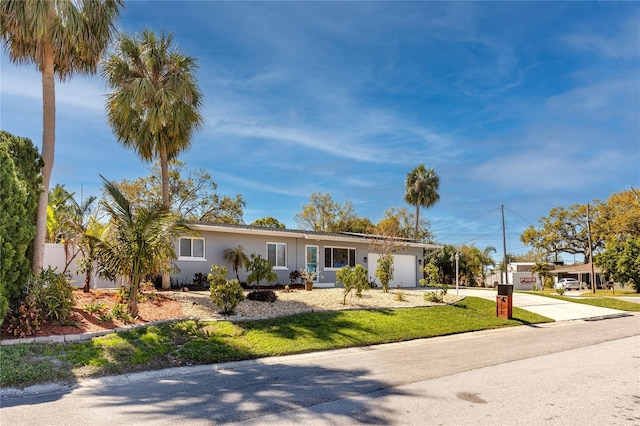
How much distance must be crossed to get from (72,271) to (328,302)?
10122 millimetres

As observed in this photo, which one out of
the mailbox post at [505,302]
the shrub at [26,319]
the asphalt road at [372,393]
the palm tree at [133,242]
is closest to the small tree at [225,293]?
the palm tree at [133,242]

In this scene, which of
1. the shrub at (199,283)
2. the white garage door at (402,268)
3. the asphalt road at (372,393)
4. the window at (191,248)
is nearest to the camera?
the asphalt road at (372,393)

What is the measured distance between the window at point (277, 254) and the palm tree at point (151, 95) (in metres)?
7.06

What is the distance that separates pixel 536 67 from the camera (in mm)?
15594

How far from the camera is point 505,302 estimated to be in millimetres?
17312

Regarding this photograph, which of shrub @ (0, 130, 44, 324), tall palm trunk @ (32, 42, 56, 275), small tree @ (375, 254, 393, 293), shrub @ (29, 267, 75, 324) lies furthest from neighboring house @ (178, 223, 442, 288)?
shrub @ (0, 130, 44, 324)

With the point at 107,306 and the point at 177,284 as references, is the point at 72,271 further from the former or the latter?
the point at 107,306

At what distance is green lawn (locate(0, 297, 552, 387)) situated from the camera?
25.3ft

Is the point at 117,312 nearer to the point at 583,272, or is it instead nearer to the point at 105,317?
the point at 105,317

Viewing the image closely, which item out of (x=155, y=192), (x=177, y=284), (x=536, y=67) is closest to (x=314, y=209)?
(x=155, y=192)

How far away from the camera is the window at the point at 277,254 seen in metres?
22.3

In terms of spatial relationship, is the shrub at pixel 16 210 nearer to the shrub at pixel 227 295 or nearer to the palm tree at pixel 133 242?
the palm tree at pixel 133 242

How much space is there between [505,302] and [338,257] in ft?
33.4

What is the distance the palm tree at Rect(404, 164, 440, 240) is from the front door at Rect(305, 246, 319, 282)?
20030 millimetres
